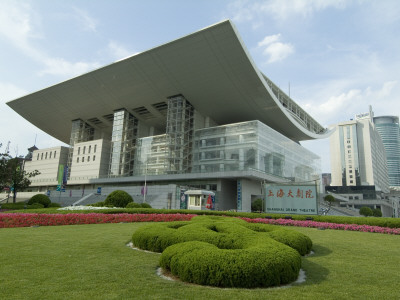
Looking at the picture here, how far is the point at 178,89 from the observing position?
39.9m

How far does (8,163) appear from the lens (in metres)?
27.9

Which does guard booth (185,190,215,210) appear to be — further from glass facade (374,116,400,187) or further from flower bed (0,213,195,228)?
glass facade (374,116,400,187)

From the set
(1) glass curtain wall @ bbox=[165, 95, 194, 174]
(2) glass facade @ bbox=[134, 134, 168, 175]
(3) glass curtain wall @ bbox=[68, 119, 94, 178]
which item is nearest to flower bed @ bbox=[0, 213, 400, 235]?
(1) glass curtain wall @ bbox=[165, 95, 194, 174]

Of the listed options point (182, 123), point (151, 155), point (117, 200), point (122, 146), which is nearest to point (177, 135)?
point (182, 123)

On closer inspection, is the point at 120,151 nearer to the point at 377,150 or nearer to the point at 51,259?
the point at 51,259

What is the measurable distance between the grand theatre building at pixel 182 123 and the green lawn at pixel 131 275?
18574 mm

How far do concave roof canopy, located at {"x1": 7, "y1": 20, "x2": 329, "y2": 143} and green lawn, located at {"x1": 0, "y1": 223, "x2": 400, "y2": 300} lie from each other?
90.4 ft

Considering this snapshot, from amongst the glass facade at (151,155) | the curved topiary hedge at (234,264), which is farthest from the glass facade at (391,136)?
the curved topiary hedge at (234,264)

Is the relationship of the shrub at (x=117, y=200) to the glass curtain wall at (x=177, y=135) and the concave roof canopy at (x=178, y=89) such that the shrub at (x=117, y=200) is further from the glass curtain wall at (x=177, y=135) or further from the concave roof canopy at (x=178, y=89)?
the concave roof canopy at (x=178, y=89)

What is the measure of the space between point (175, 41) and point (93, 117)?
25307 millimetres

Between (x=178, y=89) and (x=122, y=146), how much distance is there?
47.6ft

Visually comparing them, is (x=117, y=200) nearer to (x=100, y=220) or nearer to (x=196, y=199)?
(x=196, y=199)

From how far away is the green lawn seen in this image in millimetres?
4445

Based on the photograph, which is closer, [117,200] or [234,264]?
[234,264]
